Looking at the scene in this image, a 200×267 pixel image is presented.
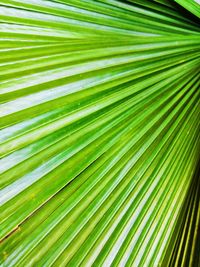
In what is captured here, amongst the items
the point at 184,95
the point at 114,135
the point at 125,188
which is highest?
the point at 184,95

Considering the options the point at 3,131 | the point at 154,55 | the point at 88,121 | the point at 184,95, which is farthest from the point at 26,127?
the point at 184,95

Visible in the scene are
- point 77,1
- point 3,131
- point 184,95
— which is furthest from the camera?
point 184,95

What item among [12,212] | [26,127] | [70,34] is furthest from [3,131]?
[70,34]

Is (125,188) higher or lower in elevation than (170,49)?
lower

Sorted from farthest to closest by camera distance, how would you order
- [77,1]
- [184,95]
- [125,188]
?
[184,95] → [125,188] → [77,1]

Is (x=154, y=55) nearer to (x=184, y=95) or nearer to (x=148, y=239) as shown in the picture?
(x=184, y=95)

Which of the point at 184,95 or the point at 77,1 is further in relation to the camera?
the point at 184,95

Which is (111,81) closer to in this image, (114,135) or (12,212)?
(114,135)
